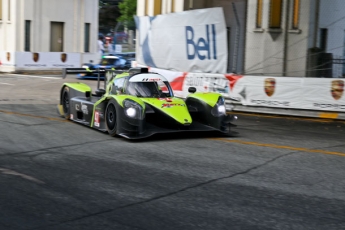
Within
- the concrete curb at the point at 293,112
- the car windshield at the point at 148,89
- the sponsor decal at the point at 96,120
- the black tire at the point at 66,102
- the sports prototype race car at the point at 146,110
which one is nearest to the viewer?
the sports prototype race car at the point at 146,110

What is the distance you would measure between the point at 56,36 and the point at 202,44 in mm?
20648

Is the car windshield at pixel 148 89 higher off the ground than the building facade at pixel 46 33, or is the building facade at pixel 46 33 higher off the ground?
the building facade at pixel 46 33

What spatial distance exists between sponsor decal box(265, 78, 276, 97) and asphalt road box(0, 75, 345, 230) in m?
3.22

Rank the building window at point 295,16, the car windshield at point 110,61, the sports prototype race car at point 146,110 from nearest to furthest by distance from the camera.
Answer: the sports prototype race car at point 146,110 < the building window at point 295,16 < the car windshield at point 110,61

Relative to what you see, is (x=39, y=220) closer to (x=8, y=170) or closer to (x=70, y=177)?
(x=70, y=177)

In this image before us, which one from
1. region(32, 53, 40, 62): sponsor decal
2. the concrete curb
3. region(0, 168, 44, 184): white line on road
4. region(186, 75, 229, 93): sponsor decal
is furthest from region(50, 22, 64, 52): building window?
region(0, 168, 44, 184): white line on road

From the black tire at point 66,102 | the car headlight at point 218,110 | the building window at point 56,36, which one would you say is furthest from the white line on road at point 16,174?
the building window at point 56,36

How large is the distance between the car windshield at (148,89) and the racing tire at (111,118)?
1.77 ft

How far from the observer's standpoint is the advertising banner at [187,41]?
16469mm

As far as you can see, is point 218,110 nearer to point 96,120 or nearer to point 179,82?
point 96,120

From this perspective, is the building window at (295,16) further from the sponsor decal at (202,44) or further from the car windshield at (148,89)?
the car windshield at (148,89)

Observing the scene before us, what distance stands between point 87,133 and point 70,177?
3887 mm

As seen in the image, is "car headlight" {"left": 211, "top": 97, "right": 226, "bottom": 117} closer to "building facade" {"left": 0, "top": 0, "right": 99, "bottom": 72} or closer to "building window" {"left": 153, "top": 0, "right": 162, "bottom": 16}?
"building window" {"left": 153, "top": 0, "right": 162, "bottom": 16}

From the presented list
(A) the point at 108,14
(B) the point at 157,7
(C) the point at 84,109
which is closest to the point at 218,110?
(C) the point at 84,109
